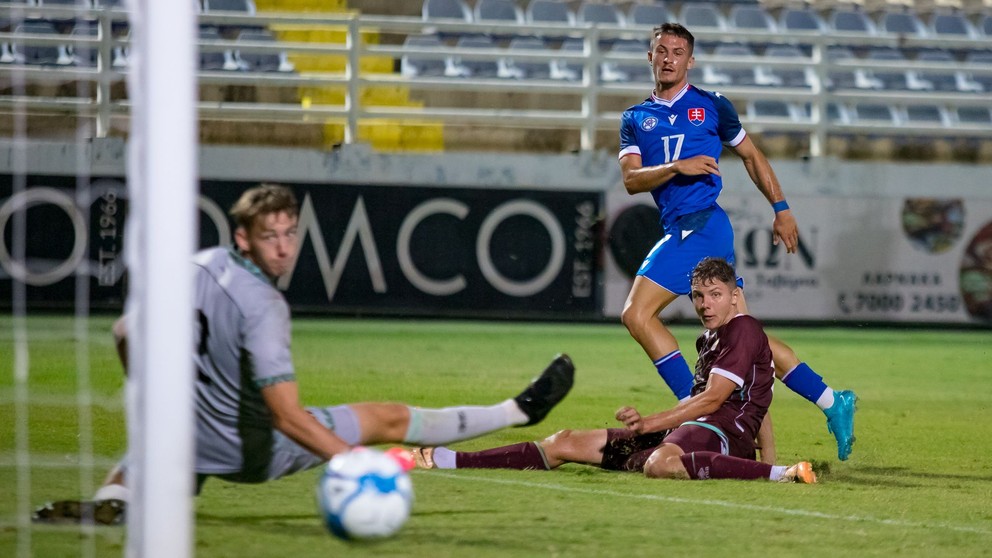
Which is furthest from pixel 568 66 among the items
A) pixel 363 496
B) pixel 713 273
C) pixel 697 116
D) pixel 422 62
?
pixel 363 496

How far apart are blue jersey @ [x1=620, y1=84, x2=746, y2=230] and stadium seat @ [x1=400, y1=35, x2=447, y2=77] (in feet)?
31.5

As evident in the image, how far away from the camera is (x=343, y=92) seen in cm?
1705

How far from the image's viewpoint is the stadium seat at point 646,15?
1811 centimetres

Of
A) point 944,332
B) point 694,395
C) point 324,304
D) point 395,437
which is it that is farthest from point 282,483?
point 944,332

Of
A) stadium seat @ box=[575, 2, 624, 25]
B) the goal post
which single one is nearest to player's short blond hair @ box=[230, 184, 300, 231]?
the goal post

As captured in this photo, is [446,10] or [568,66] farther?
[568,66]

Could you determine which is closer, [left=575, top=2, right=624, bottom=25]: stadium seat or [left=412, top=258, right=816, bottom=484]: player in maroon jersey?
[left=412, top=258, right=816, bottom=484]: player in maroon jersey

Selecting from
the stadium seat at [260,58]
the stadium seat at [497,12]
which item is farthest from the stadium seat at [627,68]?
the stadium seat at [260,58]

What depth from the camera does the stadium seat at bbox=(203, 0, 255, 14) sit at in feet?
54.4

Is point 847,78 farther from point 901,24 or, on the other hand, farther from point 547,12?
point 547,12

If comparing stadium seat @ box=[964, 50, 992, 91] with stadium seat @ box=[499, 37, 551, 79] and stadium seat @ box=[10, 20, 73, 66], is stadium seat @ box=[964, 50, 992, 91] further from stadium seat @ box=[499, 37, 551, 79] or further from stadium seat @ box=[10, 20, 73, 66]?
stadium seat @ box=[10, 20, 73, 66]

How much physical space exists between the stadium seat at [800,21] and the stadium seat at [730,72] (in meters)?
0.76

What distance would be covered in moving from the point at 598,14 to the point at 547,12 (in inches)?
27.8

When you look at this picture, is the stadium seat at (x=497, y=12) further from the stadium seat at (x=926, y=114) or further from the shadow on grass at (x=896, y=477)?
the shadow on grass at (x=896, y=477)
